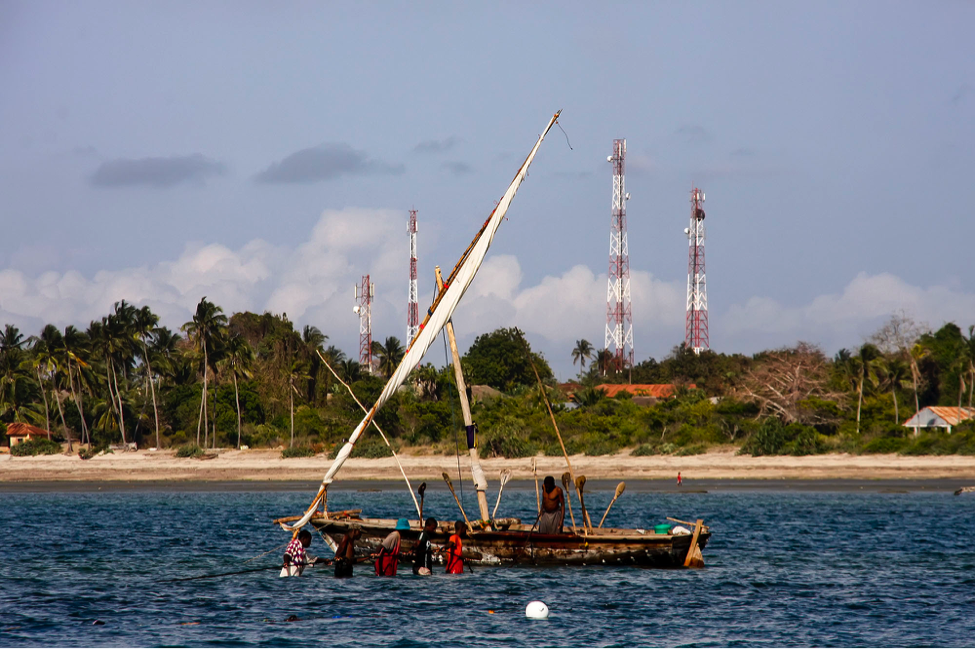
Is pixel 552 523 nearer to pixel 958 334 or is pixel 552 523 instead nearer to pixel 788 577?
pixel 788 577

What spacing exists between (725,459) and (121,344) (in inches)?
1994

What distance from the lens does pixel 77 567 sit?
94.3ft

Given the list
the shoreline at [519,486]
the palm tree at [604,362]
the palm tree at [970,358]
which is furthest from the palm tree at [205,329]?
the palm tree at [970,358]

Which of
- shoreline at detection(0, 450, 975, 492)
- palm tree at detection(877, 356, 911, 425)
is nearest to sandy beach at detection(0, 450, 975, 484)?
shoreline at detection(0, 450, 975, 492)

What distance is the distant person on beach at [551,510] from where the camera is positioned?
994 inches

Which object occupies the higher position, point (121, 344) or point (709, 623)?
point (121, 344)

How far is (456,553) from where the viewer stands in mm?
25219

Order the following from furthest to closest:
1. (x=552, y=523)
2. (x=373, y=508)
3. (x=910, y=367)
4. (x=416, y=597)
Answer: (x=910, y=367) < (x=373, y=508) < (x=552, y=523) < (x=416, y=597)

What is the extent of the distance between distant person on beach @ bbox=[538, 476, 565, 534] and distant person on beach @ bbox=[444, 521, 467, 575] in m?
2.01

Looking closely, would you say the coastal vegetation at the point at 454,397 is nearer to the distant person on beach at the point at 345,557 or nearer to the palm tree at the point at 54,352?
the palm tree at the point at 54,352

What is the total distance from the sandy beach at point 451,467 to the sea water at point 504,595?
64.1ft

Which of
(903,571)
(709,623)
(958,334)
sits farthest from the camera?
(958,334)

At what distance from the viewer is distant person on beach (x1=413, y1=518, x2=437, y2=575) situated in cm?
2500

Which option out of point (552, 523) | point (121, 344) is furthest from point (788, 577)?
point (121, 344)
